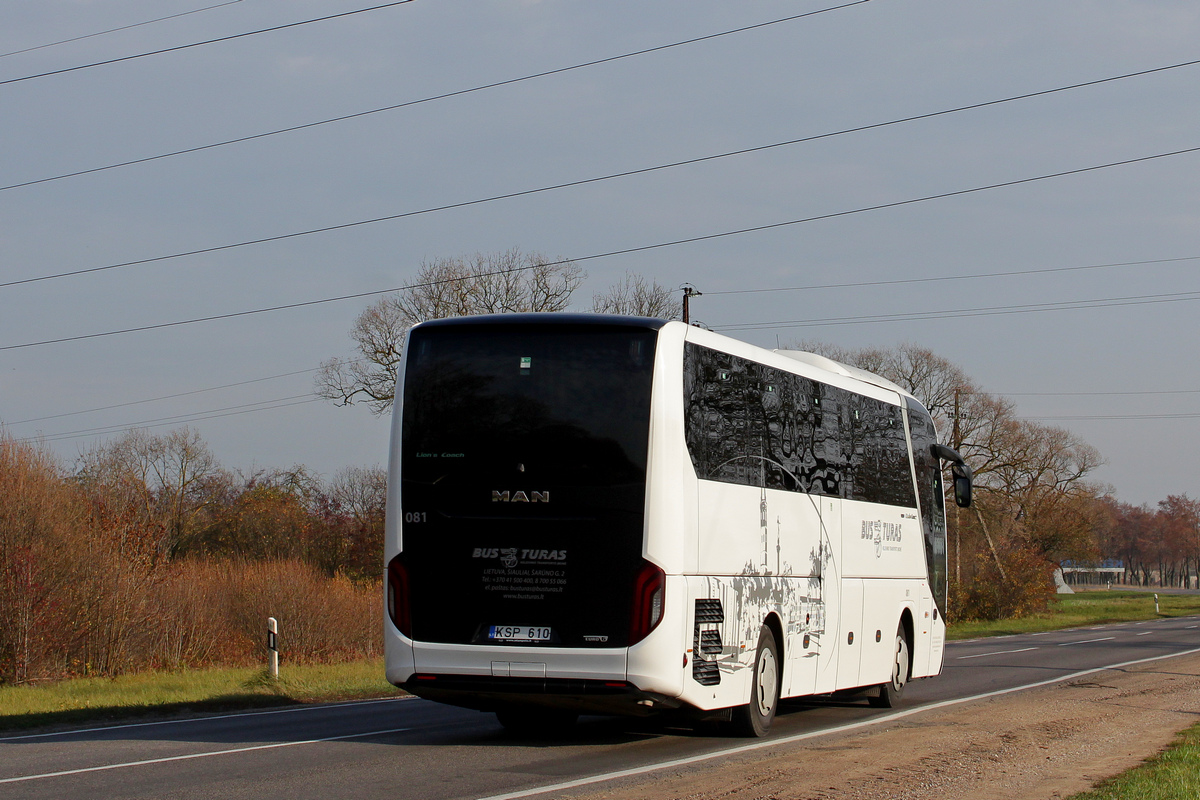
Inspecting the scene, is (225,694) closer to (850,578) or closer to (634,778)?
(850,578)

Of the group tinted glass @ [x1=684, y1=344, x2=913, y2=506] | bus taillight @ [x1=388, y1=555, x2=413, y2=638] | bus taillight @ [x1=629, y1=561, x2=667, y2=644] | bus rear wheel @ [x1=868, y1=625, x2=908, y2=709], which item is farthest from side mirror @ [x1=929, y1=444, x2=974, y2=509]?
bus taillight @ [x1=388, y1=555, x2=413, y2=638]

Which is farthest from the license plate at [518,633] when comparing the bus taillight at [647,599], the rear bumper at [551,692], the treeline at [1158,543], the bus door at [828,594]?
the treeline at [1158,543]

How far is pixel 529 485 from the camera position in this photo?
10883mm

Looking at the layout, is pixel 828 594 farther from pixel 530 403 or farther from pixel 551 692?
pixel 530 403

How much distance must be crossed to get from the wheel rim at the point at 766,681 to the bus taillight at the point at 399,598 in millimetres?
3644

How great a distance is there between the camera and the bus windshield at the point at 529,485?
1068 centimetres

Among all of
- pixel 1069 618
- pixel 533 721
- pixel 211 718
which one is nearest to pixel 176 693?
pixel 211 718

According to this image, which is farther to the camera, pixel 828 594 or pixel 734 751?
pixel 828 594

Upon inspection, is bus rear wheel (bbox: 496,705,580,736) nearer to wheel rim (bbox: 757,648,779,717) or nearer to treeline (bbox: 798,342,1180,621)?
wheel rim (bbox: 757,648,779,717)

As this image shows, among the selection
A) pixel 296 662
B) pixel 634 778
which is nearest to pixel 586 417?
pixel 634 778

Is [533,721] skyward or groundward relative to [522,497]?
groundward

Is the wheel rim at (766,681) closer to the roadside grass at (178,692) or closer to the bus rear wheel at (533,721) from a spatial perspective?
the bus rear wheel at (533,721)

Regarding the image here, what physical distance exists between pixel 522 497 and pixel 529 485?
12cm

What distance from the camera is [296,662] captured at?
1104 inches
